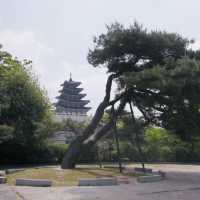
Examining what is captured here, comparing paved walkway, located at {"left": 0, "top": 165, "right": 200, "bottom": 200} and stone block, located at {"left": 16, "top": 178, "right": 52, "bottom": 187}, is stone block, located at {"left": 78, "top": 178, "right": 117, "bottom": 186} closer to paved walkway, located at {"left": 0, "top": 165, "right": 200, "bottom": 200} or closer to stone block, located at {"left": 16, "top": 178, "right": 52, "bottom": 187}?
paved walkway, located at {"left": 0, "top": 165, "right": 200, "bottom": 200}

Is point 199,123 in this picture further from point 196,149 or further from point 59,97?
point 59,97

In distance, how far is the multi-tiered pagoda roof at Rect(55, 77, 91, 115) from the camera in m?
61.1

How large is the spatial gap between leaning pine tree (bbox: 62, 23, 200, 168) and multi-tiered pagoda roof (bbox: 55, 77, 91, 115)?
141 ft

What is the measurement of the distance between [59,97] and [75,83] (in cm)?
351

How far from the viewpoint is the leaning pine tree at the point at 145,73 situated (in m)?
13.9

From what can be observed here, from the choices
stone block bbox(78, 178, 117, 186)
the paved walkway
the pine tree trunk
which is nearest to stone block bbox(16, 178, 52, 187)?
the paved walkway

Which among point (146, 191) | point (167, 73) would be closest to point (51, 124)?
point (167, 73)

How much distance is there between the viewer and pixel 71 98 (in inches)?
2415

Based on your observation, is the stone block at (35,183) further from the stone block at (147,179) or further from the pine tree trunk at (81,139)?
the pine tree trunk at (81,139)

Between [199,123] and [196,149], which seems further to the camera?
[196,149]

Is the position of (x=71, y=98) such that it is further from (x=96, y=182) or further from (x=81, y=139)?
(x=96, y=182)

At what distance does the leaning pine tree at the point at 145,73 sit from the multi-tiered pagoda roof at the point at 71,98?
1692 inches

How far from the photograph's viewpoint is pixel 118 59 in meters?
17.0

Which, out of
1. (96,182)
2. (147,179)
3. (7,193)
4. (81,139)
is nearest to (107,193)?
(96,182)
